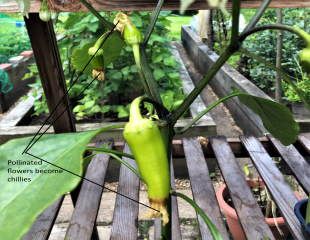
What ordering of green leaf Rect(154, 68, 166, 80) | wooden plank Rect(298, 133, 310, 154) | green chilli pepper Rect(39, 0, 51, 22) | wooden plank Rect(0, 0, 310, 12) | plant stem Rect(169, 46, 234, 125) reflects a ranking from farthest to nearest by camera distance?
green leaf Rect(154, 68, 166, 80)
wooden plank Rect(298, 133, 310, 154)
wooden plank Rect(0, 0, 310, 12)
green chilli pepper Rect(39, 0, 51, 22)
plant stem Rect(169, 46, 234, 125)

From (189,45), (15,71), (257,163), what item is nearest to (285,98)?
(257,163)

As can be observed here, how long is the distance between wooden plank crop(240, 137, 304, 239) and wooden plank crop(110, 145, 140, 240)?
1.27 ft

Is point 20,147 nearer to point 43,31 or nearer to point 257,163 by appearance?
point 43,31

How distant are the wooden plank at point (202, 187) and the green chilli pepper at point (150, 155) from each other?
1.87 ft

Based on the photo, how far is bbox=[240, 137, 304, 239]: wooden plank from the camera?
104cm

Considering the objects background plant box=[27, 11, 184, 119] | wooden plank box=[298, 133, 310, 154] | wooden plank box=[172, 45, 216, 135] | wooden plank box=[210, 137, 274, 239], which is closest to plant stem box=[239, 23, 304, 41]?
wooden plank box=[210, 137, 274, 239]

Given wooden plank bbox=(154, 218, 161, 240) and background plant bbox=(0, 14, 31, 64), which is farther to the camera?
background plant bbox=(0, 14, 31, 64)

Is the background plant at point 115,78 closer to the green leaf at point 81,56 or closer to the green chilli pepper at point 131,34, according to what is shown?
the green leaf at point 81,56

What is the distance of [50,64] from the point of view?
1.36 m

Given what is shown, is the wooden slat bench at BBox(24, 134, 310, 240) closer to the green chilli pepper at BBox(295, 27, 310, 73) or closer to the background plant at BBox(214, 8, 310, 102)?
the green chilli pepper at BBox(295, 27, 310, 73)

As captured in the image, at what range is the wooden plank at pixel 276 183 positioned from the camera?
41.1 inches

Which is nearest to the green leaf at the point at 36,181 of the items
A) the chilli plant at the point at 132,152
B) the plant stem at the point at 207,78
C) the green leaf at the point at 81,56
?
the chilli plant at the point at 132,152

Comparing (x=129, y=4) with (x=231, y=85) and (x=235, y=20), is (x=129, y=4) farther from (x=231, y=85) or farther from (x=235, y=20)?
(x=231, y=85)

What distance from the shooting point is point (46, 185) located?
49 cm
